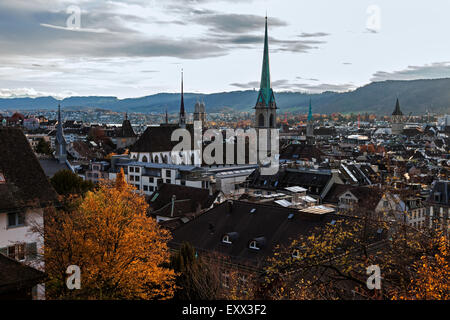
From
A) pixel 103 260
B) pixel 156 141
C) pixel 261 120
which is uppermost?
pixel 261 120

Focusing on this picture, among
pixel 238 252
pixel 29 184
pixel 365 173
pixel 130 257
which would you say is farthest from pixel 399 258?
pixel 365 173

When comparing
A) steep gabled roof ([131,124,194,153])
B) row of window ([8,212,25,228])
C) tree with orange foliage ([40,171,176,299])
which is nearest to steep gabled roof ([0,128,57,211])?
row of window ([8,212,25,228])

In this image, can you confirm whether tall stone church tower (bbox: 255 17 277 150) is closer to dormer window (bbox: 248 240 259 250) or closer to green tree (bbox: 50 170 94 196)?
green tree (bbox: 50 170 94 196)

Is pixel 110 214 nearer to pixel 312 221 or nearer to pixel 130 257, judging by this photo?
pixel 130 257

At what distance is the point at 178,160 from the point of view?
4168 inches

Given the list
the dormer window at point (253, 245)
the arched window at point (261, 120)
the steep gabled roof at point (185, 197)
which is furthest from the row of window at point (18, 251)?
the arched window at point (261, 120)

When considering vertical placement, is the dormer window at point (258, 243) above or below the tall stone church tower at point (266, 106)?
below

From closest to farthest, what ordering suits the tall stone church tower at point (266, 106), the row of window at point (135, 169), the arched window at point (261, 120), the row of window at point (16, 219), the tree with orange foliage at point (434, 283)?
1. the tree with orange foliage at point (434, 283)
2. the row of window at point (16, 219)
3. the row of window at point (135, 169)
4. the tall stone church tower at point (266, 106)
5. the arched window at point (261, 120)

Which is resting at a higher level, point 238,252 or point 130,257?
point 130,257

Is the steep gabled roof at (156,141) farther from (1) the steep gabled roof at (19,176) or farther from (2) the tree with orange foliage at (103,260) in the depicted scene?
(2) the tree with orange foliage at (103,260)

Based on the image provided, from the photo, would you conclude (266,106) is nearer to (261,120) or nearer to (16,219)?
(261,120)

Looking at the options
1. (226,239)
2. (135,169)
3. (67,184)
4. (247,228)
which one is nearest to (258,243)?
(247,228)

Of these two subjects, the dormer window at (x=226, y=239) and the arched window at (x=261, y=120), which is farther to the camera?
the arched window at (x=261, y=120)
